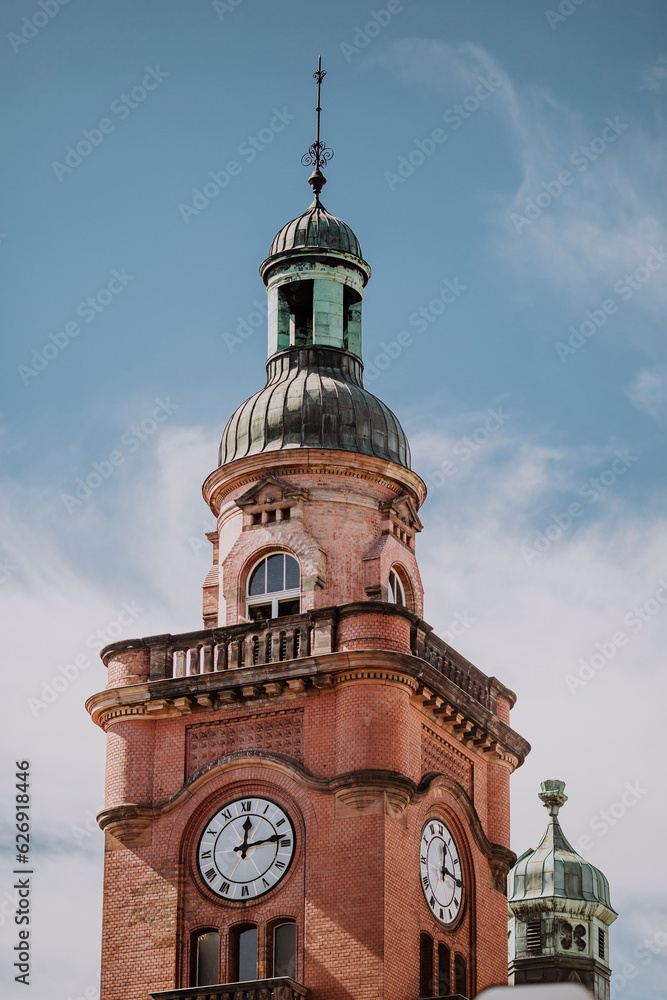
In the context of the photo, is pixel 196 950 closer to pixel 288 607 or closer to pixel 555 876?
pixel 288 607

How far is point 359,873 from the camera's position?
97.3 feet

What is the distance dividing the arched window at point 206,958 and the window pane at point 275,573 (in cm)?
778

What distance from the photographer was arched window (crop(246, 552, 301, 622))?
33.9 m

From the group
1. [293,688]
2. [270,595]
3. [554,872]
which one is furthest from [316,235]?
[554,872]

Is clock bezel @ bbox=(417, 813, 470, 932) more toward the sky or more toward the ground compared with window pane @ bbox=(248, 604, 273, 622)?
more toward the ground

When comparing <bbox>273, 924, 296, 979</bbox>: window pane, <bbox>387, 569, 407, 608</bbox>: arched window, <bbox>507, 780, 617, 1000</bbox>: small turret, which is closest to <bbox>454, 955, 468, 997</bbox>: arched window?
<bbox>273, 924, 296, 979</bbox>: window pane

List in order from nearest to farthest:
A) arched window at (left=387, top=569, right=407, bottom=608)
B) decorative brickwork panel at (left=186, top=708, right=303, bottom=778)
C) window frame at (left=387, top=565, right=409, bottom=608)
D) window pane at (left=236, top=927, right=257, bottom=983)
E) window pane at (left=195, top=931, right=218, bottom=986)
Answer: window pane at (left=236, top=927, right=257, bottom=983) → window pane at (left=195, top=931, right=218, bottom=986) → decorative brickwork panel at (left=186, top=708, right=303, bottom=778) → window frame at (left=387, top=565, right=409, bottom=608) → arched window at (left=387, top=569, right=407, bottom=608)

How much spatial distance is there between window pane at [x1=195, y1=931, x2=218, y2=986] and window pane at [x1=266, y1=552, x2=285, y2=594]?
7.78m

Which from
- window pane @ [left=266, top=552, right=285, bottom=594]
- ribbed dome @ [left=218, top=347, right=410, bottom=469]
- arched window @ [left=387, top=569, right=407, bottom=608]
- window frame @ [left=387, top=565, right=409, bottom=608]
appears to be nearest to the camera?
window pane @ [left=266, top=552, right=285, bottom=594]

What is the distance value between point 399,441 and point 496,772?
8239 mm

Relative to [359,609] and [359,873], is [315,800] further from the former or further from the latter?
[359,609]

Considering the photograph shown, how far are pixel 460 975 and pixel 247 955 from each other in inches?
200

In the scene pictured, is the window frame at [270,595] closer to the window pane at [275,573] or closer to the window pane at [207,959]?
the window pane at [275,573]

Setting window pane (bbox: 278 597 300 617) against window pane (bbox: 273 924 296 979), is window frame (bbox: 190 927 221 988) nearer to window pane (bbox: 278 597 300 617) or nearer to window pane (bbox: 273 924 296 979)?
window pane (bbox: 273 924 296 979)
